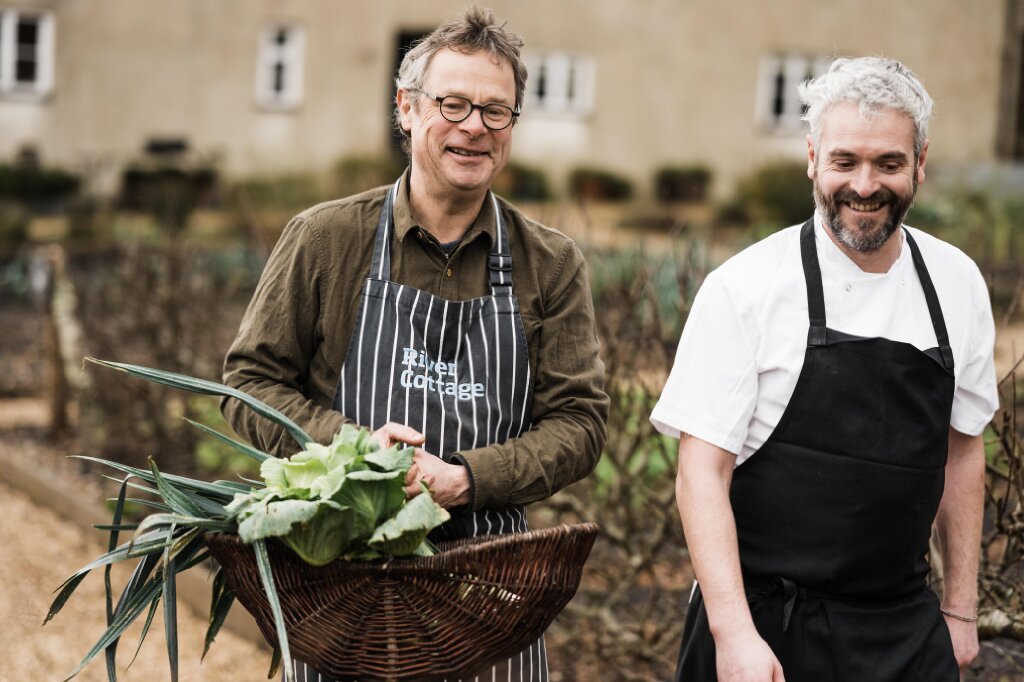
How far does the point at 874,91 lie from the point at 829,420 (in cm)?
66

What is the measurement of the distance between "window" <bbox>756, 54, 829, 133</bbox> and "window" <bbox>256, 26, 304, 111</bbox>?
7.83m

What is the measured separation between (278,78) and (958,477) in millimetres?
20843

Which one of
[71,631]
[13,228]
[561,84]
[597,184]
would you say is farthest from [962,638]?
[561,84]

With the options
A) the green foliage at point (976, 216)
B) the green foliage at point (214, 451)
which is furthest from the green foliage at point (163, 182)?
the green foliage at point (214, 451)

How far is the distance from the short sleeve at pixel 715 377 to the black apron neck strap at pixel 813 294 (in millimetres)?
120

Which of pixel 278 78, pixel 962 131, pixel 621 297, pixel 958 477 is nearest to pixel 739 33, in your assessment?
pixel 962 131

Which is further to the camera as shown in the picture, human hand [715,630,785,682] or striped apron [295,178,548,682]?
striped apron [295,178,548,682]

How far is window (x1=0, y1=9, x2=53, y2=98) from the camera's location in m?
21.7

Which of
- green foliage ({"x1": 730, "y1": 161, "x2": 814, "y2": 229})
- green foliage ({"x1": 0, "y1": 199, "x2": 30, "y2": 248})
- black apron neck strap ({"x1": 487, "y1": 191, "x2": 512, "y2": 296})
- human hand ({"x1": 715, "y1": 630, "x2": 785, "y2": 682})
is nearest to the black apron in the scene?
human hand ({"x1": 715, "y1": 630, "x2": 785, "y2": 682})

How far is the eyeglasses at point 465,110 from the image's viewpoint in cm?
278

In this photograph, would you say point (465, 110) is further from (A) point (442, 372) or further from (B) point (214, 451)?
(B) point (214, 451)

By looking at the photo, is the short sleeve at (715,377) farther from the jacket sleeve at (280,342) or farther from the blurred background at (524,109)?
the blurred background at (524,109)

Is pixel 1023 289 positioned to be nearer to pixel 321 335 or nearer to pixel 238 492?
pixel 321 335

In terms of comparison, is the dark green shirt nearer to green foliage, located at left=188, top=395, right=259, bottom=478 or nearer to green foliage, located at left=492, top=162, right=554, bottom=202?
green foliage, located at left=188, top=395, right=259, bottom=478
